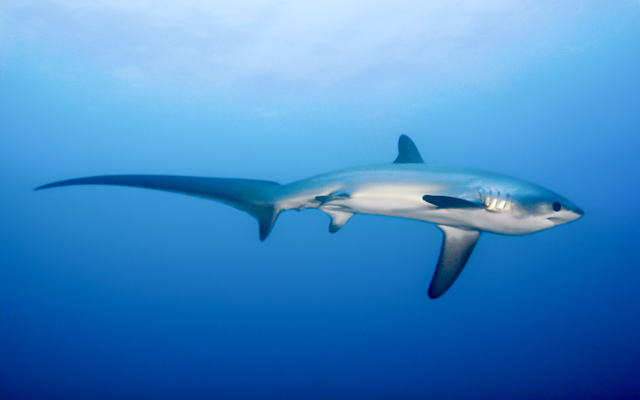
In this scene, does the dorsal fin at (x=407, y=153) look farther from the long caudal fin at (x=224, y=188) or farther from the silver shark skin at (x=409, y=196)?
the long caudal fin at (x=224, y=188)

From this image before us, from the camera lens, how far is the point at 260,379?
14867 millimetres

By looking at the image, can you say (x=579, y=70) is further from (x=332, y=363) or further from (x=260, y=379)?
(x=260, y=379)

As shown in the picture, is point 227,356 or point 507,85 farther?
point 507,85

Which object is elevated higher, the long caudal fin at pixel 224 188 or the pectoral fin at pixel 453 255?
the long caudal fin at pixel 224 188

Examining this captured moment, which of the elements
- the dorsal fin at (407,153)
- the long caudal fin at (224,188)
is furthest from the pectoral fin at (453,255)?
the long caudal fin at (224,188)

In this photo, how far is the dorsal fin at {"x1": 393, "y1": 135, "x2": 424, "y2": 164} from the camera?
134 inches

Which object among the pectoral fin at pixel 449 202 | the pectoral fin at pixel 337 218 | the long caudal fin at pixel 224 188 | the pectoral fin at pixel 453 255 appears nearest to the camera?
the long caudal fin at pixel 224 188

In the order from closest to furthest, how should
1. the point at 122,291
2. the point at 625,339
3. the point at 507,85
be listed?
the point at 625,339 → the point at 507,85 → the point at 122,291

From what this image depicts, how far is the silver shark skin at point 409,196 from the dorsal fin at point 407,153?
1.60ft

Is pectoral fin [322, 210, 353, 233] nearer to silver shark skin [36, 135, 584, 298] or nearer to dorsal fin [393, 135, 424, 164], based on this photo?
silver shark skin [36, 135, 584, 298]

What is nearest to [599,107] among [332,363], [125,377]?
[332,363]

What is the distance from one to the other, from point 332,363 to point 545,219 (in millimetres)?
14078

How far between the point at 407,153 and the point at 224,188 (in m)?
1.99

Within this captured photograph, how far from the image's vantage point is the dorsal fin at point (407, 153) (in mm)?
3395
